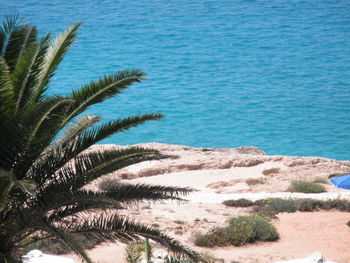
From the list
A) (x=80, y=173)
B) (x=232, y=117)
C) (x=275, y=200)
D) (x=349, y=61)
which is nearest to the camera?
(x=80, y=173)

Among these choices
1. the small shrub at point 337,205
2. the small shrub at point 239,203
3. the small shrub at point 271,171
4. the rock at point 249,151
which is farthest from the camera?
the rock at point 249,151

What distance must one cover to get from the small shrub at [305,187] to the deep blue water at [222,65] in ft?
40.8

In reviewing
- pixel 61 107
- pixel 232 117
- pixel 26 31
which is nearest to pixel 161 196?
pixel 61 107

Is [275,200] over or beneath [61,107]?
over

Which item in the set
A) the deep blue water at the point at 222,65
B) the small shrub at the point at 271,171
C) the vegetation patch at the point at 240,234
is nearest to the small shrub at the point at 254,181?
the small shrub at the point at 271,171

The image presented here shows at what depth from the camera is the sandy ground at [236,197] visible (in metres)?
13.5

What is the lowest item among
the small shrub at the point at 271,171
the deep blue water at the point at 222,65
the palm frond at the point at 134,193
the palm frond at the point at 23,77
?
the palm frond at the point at 134,193

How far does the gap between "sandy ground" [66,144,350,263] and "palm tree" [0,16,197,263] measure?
125 cm

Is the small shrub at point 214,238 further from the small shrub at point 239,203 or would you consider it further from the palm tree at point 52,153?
the palm tree at point 52,153

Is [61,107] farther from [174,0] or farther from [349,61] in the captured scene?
[174,0]

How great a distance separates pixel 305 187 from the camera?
18688mm

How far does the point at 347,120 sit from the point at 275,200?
1973cm

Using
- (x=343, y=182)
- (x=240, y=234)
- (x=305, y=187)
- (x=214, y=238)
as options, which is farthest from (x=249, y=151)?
(x=214, y=238)

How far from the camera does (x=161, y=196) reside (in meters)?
7.96
